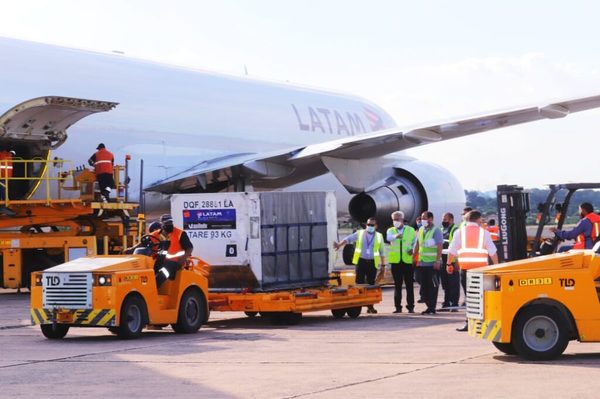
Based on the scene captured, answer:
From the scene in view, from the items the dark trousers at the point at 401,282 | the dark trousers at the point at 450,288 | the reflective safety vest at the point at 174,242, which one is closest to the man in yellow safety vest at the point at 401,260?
the dark trousers at the point at 401,282

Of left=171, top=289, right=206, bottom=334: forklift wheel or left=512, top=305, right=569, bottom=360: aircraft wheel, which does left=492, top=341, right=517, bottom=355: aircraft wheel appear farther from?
left=171, top=289, right=206, bottom=334: forklift wheel

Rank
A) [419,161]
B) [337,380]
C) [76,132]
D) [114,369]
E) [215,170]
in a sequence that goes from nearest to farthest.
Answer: [337,380] < [114,369] < [76,132] < [215,170] < [419,161]

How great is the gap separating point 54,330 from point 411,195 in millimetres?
14882

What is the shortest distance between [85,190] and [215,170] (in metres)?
5.04

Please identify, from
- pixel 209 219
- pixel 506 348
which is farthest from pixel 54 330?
pixel 506 348

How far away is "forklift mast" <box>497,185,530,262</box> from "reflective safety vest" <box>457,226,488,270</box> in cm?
209

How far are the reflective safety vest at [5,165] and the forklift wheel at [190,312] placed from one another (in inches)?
268

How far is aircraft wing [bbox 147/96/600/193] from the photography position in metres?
23.8

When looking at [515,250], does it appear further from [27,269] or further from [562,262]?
[27,269]

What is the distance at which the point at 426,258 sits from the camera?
2023cm

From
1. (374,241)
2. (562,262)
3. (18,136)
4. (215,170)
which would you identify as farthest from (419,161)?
(562,262)

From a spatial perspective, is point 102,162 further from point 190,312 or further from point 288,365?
point 288,365

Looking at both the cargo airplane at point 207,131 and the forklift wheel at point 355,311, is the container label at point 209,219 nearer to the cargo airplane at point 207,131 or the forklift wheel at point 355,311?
the forklift wheel at point 355,311

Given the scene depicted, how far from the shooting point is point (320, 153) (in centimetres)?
2570
